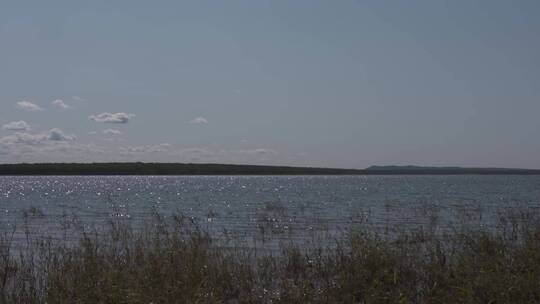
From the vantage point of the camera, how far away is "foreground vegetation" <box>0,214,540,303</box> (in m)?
11.0

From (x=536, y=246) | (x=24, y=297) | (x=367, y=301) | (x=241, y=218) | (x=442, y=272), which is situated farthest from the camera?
(x=241, y=218)

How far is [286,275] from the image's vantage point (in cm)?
1491

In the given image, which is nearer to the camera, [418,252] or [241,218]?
[418,252]

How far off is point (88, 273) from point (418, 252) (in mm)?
7829

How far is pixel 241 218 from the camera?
119 feet

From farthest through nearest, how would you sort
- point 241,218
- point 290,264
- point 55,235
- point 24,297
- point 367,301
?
1. point 241,218
2. point 55,235
3. point 290,264
4. point 24,297
5. point 367,301

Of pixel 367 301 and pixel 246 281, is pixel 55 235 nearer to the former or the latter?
pixel 246 281

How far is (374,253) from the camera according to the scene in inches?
547

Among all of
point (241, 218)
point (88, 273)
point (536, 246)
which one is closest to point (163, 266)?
point (88, 273)

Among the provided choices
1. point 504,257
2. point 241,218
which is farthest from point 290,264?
point 241,218

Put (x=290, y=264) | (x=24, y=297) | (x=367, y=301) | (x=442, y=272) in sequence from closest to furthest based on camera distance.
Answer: (x=367, y=301) < (x=24, y=297) < (x=442, y=272) < (x=290, y=264)

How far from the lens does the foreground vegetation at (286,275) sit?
10984 mm

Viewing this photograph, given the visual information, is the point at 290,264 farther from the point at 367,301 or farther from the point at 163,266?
the point at 367,301

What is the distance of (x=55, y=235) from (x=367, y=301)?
18.3 metres
